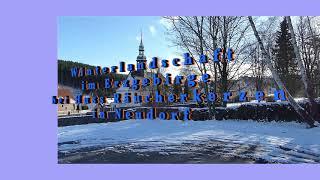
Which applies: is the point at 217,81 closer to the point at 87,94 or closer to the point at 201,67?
the point at 201,67

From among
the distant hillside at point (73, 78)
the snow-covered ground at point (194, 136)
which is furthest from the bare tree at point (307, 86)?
the distant hillside at point (73, 78)

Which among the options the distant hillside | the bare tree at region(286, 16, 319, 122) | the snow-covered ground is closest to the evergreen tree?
the bare tree at region(286, 16, 319, 122)

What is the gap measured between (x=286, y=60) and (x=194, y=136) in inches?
121

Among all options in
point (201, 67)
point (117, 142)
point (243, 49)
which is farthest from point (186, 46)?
point (117, 142)

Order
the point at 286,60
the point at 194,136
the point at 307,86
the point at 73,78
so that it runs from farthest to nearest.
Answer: the point at 286,60 → the point at 307,86 → the point at 194,136 → the point at 73,78

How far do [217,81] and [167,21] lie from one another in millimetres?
1860

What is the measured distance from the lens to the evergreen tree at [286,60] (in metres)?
9.00

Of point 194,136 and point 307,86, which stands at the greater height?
point 307,86

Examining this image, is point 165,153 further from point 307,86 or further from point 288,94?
point 307,86

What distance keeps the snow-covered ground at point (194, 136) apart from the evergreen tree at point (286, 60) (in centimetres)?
108

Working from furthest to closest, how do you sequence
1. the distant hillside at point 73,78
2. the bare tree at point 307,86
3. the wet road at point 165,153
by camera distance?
the bare tree at point 307,86, the distant hillside at point 73,78, the wet road at point 165,153

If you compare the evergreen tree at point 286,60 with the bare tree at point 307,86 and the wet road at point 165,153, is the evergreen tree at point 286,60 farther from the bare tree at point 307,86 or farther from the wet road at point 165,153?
the wet road at point 165,153

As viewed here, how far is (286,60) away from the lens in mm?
9312

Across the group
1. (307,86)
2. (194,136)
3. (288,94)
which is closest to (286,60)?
(307,86)
